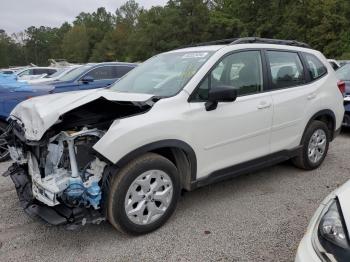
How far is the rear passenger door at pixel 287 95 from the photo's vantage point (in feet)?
14.4

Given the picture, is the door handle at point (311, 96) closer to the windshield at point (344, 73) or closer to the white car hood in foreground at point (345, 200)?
the white car hood in foreground at point (345, 200)

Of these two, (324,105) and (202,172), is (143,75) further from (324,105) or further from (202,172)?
(324,105)

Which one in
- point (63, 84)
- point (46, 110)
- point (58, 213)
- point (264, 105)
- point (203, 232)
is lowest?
point (203, 232)

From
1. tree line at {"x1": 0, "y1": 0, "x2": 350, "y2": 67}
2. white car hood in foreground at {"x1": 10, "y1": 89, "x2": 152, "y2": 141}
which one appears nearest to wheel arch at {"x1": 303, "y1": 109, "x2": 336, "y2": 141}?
white car hood in foreground at {"x1": 10, "y1": 89, "x2": 152, "y2": 141}

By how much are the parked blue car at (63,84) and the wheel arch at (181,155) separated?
139 inches

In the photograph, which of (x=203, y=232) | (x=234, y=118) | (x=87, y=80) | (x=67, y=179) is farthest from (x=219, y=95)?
(x=87, y=80)

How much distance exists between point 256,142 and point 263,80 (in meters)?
0.74

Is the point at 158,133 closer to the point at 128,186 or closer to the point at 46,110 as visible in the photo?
the point at 128,186

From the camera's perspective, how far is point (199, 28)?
54.2 m

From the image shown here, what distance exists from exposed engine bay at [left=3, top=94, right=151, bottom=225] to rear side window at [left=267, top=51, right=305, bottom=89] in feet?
6.05

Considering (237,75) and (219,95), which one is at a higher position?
(237,75)

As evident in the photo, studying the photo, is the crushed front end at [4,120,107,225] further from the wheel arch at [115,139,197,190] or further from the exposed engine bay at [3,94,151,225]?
the wheel arch at [115,139,197,190]

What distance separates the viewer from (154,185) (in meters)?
3.40

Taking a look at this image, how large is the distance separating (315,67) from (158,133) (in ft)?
9.43
